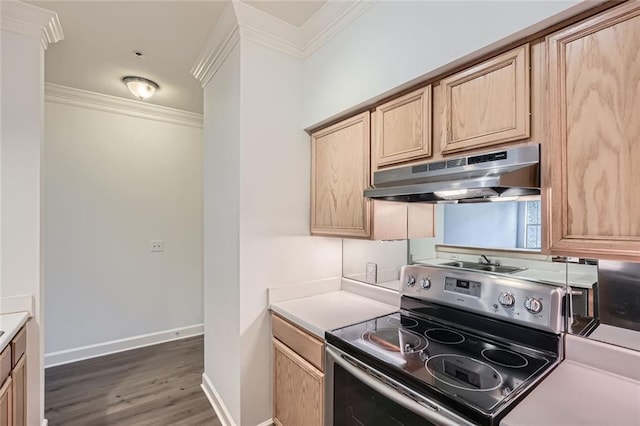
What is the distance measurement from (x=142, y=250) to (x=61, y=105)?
161cm

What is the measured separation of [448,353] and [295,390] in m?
0.94

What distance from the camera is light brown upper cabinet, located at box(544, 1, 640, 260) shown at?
0.90 meters

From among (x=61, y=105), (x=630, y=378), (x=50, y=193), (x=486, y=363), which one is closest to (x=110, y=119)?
(x=61, y=105)

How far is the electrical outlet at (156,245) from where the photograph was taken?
3.48 m

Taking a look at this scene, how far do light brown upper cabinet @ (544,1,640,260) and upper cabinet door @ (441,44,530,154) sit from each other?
0.09 m

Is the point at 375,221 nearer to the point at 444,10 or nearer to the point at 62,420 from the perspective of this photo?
the point at 444,10

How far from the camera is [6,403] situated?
1.46 meters

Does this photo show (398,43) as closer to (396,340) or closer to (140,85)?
(396,340)

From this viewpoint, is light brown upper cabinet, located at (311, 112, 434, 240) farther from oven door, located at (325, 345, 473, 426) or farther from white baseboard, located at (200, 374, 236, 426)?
white baseboard, located at (200, 374, 236, 426)

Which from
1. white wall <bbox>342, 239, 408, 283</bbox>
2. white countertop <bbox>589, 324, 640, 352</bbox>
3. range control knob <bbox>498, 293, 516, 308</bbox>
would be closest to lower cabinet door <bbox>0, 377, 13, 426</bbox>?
white wall <bbox>342, 239, 408, 283</bbox>

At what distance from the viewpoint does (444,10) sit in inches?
50.5

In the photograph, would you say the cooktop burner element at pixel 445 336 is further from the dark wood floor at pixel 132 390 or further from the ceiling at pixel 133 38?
the ceiling at pixel 133 38

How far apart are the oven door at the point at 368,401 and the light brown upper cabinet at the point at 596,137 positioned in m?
0.70

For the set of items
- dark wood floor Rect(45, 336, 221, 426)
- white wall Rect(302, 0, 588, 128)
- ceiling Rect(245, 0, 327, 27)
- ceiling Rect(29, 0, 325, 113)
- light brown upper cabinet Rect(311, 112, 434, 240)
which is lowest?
dark wood floor Rect(45, 336, 221, 426)
